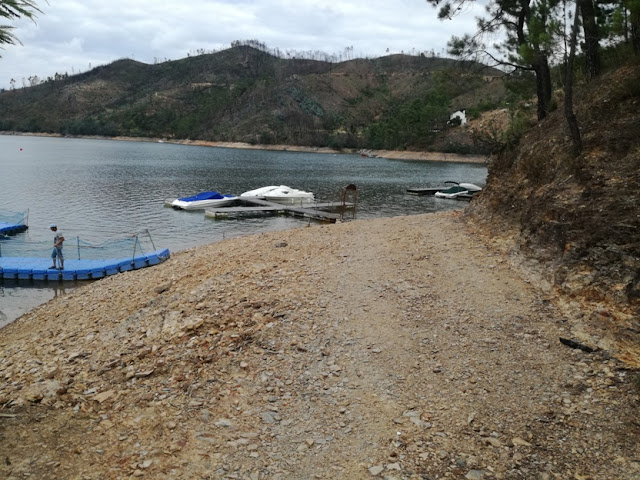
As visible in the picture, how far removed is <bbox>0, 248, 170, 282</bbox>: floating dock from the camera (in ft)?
54.9

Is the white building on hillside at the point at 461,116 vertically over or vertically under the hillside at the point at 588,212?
over

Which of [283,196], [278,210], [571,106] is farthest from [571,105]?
[283,196]

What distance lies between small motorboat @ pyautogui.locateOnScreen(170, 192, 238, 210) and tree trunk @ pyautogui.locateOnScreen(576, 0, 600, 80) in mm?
25872

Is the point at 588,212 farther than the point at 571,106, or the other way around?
the point at 571,106

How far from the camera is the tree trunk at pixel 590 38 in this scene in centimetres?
1411

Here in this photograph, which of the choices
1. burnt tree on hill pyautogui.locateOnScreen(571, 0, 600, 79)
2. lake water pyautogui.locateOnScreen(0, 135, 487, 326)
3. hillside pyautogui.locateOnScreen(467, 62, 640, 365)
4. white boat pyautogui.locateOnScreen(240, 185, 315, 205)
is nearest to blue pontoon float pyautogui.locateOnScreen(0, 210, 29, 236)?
lake water pyautogui.locateOnScreen(0, 135, 487, 326)

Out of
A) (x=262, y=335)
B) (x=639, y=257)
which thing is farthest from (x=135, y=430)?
(x=639, y=257)

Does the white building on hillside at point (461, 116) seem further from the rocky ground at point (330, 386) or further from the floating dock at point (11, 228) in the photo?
the rocky ground at point (330, 386)

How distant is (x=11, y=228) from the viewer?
25188 millimetres

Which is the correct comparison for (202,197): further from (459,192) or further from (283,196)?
(459,192)

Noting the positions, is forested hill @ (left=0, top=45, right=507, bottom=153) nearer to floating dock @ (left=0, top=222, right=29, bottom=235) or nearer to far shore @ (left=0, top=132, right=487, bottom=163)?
far shore @ (left=0, top=132, right=487, bottom=163)

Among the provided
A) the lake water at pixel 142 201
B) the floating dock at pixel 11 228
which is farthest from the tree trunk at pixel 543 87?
the floating dock at pixel 11 228

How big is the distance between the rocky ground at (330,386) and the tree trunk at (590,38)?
8.08 metres

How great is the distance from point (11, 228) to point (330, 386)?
24375mm
